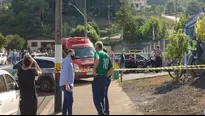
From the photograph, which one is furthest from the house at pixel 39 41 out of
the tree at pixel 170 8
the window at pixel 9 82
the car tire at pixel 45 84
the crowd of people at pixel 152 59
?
the tree at pixel 170 8

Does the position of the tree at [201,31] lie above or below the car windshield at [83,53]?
above

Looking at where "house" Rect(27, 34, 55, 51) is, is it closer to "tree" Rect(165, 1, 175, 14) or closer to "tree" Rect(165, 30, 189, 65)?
"tree" Rect(165, 30, 189, 65)

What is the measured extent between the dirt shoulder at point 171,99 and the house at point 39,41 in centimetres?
6561

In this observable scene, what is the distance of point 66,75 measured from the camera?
966 cm

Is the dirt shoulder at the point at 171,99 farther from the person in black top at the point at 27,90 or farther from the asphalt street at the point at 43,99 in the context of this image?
the person in black top at the point at 27,90

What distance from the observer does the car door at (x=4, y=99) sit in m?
9.41

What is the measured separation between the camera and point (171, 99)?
480 inches

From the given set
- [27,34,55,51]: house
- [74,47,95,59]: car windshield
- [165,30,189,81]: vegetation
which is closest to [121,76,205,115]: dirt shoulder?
[165,30,189,81]: vegetation

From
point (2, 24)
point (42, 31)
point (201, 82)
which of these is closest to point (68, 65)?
point (201, 82)

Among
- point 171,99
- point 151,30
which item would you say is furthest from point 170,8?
point 171,99

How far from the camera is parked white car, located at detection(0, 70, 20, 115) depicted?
9.51 m

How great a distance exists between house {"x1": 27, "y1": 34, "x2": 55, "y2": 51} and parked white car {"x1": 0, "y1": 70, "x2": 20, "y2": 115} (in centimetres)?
7029

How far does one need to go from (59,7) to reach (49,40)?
68.9 meters

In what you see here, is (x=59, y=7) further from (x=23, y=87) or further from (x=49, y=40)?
(x=49, y=40)
